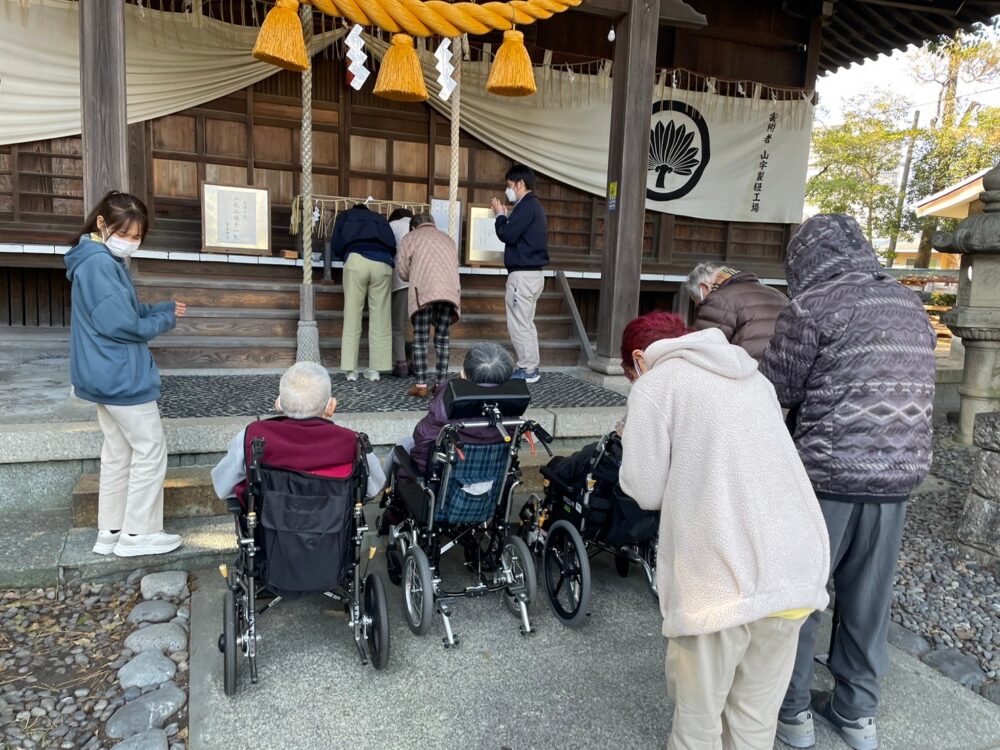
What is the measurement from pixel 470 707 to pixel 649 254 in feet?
25.3

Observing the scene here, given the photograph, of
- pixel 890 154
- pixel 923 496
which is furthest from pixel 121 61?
pixel 890 154

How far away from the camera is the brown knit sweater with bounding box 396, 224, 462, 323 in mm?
5141

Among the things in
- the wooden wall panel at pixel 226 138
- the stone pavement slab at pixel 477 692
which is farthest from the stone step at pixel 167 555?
the wooden wall panel at pixel 226 138

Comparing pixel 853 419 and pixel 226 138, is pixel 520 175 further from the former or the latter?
pixel 226 138

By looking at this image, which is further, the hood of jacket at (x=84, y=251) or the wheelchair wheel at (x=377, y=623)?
the hood of jacket at (x=84, y=251)

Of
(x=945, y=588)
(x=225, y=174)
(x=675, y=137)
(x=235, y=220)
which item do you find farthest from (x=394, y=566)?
(x=675, y=137)

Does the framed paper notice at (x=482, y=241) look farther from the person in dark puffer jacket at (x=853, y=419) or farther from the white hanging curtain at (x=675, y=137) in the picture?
the person in dark puffer jacket at (x=853, y=419)

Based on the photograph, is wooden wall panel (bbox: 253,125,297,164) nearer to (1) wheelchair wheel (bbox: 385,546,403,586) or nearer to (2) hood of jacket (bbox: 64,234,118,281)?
(2) hood of jacket (bbox: 64,234,118,281)

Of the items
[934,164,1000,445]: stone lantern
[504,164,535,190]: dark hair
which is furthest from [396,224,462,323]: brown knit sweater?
[934,164,1000,445]: stone lantern

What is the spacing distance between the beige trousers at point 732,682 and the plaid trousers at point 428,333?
11.8 feet

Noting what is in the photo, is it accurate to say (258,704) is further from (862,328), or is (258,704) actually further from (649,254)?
(649,254)

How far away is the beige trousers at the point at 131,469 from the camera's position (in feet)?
10.5

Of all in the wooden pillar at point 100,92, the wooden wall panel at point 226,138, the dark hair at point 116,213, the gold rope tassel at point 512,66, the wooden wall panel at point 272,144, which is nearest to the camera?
the dark hair at point 116,213

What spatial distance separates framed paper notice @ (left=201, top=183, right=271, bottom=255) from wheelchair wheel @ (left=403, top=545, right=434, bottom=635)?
193 inches
